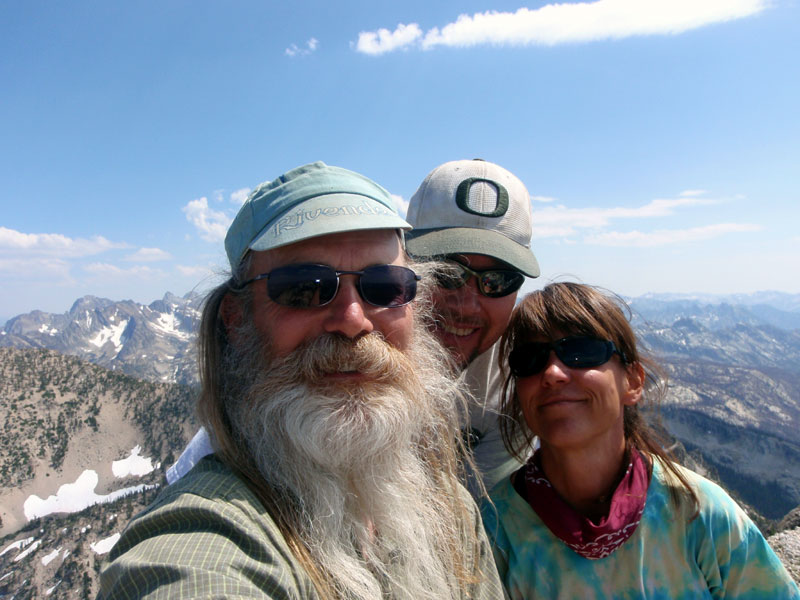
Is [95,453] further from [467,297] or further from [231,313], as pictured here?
[467,297]

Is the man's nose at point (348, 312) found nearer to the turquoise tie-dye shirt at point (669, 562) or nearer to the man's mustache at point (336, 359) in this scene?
the man's mustache at point (336, 359)

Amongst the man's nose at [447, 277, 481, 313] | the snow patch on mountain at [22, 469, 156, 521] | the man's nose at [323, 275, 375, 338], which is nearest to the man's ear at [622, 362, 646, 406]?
the man's nose at [447, 277, 481, 313]

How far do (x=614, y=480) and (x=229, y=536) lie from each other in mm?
2934

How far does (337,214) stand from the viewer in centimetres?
296

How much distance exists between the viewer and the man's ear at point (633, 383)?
12.9 feet

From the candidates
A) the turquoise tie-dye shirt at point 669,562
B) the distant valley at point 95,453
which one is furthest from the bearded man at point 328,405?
the distant valley at point 95,453

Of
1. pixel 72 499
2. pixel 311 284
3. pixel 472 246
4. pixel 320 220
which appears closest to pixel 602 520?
pixel 472 246

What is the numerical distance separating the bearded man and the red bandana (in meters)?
0.56

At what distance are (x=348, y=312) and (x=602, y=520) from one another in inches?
94.1

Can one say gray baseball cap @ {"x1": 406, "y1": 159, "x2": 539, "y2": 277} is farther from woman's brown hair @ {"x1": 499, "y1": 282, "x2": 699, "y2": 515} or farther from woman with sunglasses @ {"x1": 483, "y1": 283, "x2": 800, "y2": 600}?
woman with sunglasses @ {"x1": 483, "y1": 283, "x2": 800, "y2": 600}

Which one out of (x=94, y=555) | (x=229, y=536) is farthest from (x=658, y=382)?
(x=94, y=555)

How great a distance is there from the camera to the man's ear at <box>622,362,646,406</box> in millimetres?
3926

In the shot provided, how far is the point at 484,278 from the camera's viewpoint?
4320mm

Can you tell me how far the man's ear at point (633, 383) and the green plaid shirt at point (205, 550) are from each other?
289 cm
